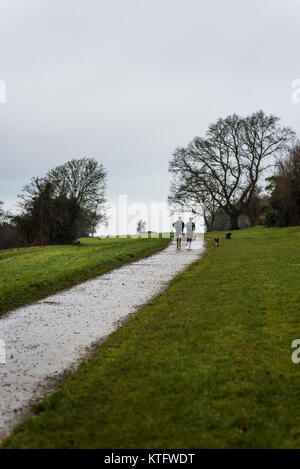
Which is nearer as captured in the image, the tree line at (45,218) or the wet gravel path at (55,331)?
the wet gravel path at (55,331)

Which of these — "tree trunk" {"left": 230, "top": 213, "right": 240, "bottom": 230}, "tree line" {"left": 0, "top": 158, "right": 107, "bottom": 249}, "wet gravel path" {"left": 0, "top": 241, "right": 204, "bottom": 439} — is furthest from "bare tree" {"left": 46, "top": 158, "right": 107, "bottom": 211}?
"wet gravel path" {"left": 0, "top": 241, "right": 204, "bottom": 439}

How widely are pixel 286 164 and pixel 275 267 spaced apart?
39.4 m

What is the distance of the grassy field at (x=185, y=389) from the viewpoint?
149 inches

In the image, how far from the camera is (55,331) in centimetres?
777

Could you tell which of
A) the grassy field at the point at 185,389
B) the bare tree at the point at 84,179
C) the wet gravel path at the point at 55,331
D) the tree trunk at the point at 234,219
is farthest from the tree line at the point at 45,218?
the grassy field at the point at 185,389

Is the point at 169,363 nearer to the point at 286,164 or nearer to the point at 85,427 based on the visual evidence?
the point at 85,427

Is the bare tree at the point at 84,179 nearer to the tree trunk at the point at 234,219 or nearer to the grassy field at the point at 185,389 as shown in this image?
the tree trunk at the point at 234,219

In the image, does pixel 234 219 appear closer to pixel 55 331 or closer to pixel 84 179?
pixel 84 179

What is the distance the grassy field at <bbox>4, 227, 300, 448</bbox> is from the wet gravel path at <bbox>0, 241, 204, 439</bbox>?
1.06ft

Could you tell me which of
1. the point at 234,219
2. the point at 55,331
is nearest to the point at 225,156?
the point at 234,219

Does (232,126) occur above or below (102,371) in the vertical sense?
above

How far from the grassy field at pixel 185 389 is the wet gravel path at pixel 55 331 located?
323 millimetres

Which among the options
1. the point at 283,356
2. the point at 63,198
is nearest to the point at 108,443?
the point at 283,356
